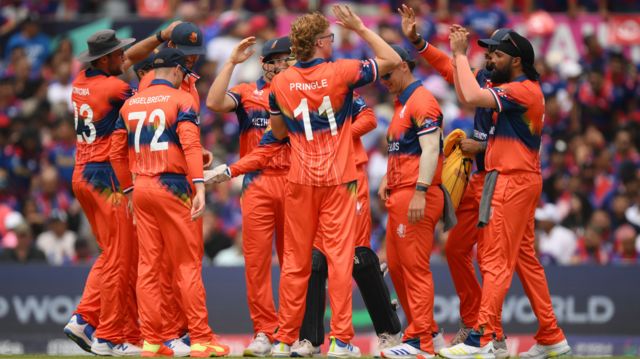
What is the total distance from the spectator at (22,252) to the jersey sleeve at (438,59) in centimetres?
725

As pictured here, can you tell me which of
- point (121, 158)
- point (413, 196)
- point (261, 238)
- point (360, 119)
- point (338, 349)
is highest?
point (360, 119)

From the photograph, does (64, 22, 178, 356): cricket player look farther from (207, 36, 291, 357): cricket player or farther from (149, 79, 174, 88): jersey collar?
(207, 36, 291, 357): cricket player

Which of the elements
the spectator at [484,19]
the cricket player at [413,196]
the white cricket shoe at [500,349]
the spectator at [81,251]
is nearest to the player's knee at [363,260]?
the cricket player at [413,196]

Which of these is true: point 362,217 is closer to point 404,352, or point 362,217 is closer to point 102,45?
point 404,352

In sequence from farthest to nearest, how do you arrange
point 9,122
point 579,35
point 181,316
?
1. point 579,35
2. point 9,122
3. point 181,316

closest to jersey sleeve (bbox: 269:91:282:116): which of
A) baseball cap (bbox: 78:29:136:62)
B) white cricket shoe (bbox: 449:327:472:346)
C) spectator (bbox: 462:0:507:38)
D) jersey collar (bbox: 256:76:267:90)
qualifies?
jersey collar (bbox: 256:76:267:90)

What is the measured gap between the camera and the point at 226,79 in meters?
11.0

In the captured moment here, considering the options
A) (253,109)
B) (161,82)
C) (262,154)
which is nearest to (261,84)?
(253,109)

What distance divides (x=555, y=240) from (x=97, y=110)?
796 cm

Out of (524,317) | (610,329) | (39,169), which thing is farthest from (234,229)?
(610,329)

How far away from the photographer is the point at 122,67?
464 inches

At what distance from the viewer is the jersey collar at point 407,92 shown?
1101 cm

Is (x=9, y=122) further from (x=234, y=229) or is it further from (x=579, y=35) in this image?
(x=579, y=35)

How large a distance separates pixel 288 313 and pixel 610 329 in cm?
693
